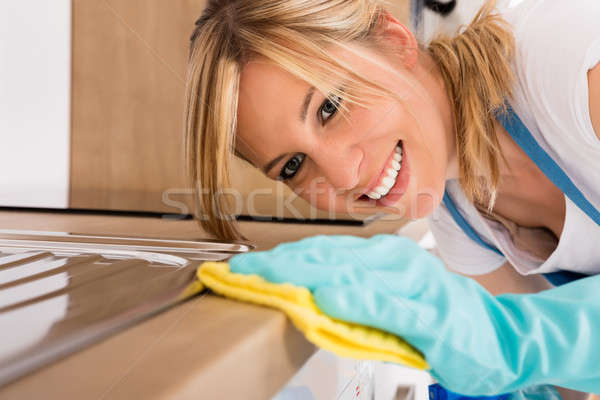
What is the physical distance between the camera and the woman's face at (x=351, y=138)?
780mm

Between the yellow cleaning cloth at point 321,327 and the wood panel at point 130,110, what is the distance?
86 cm

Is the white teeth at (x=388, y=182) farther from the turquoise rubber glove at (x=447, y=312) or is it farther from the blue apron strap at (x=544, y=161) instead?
the turquoise rubber glove at (x=447, y=312)

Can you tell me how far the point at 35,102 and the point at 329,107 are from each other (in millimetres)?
748

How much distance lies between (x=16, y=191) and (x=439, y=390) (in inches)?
38.4

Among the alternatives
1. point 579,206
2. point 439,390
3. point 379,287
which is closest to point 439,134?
point 579,206

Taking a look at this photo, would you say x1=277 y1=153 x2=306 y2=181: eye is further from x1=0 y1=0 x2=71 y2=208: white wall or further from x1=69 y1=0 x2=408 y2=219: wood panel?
x1=0 y1=0 x2=71 y2=208: white wall

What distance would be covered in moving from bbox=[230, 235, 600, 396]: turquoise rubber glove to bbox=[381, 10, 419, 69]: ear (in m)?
0.52

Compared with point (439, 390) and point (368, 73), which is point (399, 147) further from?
point (439, 390)

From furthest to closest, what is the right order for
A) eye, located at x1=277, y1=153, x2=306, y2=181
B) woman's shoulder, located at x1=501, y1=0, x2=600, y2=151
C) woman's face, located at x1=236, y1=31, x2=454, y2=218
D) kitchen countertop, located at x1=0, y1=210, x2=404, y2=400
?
eye, located at x1=277, y1=153, x2=306, y2=181 < woman's face, located at x1=236, y1=31, x2=454, y2=218 < woman's shoulder, located at x1=501, y1=0, x2=600, y2=151 < kitchen countertop, located at x1=0, y1=210, x2=404, y2=400

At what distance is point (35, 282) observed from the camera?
0.48 m

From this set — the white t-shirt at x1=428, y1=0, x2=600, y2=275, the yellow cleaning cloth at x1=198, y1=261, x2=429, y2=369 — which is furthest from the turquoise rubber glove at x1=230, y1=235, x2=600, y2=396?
the white t-shirt at x1=428, y1=0, x2=600, y2=275

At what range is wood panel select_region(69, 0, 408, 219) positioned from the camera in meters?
1.25

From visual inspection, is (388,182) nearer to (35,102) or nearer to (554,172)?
(554,172)

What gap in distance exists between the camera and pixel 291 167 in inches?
36.2
